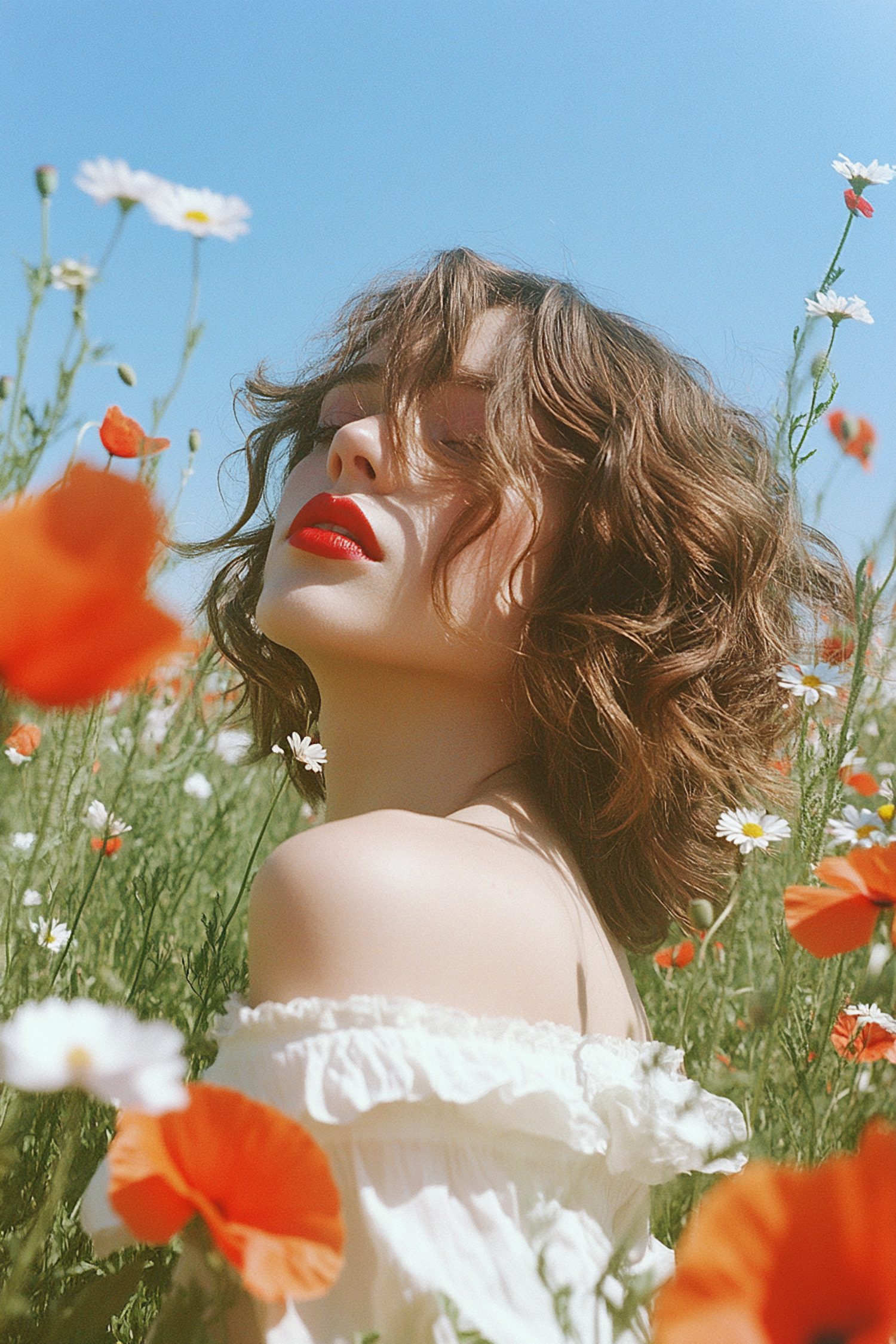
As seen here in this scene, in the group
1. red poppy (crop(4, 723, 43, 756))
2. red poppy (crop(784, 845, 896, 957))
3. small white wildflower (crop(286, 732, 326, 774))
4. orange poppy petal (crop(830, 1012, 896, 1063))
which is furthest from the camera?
small white wildflower (crop(286, 732, 326, 774))

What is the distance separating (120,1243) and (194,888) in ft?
6.23

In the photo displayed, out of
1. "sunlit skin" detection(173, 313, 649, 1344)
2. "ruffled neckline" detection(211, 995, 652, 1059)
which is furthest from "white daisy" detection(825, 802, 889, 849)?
"ruffled neckline" detection(211, 995, 652, 1059)

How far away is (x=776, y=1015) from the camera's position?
3.61 ft

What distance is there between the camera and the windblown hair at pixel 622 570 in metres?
1.53

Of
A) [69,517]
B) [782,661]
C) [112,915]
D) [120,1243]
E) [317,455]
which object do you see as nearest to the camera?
[69,517]

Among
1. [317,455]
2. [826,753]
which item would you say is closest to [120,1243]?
[826,753]

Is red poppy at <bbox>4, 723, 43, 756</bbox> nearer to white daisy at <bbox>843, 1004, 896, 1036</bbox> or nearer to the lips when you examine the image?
the lips

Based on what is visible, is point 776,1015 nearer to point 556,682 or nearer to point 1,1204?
point 556,682

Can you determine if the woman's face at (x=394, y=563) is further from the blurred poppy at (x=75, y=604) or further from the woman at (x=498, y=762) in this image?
the blurred poppy at (x=75, y=604)

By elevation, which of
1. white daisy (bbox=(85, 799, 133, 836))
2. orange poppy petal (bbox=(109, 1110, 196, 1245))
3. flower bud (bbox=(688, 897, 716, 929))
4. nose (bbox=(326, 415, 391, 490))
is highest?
nose (bbox=(326, 415, 391, 490))

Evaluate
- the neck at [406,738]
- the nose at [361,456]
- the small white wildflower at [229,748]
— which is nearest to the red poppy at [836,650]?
the neck at [406,738]

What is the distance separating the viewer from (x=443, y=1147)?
3.60ft

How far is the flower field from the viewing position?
45 centimetres

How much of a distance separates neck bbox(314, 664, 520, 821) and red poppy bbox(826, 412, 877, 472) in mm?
940
